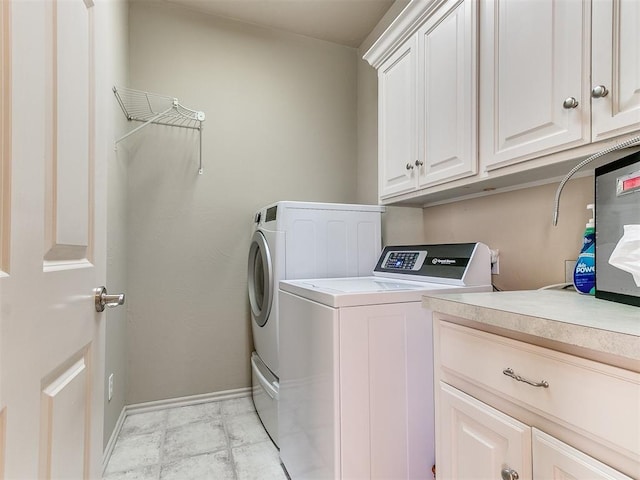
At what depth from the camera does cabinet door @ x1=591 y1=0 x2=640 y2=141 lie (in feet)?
2.69

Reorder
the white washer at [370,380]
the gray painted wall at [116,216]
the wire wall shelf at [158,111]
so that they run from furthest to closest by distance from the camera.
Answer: the wire wall shelf at [158,111]
the gray painted wall at [116,216]
the white washer at [370,380]

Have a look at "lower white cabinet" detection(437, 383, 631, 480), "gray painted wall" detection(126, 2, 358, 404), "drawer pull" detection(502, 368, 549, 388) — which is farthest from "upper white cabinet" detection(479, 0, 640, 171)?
"gray painted wall" detection(126, 2, 358, 404)

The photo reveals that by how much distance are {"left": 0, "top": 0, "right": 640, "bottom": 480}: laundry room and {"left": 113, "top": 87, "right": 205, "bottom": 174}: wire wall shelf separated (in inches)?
1.2

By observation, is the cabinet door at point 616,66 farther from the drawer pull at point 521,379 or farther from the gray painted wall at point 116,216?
the gray painted wall at point 116,216

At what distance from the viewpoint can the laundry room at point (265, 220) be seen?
957 mm

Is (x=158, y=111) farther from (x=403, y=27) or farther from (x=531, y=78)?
(x=531, y=78)

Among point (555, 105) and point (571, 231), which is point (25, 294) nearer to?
point (555, 105)

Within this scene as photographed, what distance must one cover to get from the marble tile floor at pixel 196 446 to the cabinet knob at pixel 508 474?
3.96ft

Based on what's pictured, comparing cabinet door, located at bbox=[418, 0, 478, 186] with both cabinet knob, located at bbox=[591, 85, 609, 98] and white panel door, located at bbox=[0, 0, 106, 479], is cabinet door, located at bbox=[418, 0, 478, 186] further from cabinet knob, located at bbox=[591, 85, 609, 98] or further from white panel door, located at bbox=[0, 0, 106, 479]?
white panel door, located at bbox=[0, 0, 106, 479]

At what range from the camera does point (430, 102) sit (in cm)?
153

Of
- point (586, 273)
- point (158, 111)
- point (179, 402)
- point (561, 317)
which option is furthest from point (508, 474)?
point (158, 111)

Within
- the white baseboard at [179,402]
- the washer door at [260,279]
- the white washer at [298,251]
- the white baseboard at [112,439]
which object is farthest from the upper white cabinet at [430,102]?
the white baseboard at [112,439]

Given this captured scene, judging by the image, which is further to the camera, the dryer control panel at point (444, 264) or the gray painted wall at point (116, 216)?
the gray painted wall at point (116, 216)

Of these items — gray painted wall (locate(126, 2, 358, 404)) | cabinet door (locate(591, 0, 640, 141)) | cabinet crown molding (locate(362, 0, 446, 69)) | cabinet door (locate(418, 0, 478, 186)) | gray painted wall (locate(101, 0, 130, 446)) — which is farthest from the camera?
gray painted wall (locate(126, 2, 358, 404))
